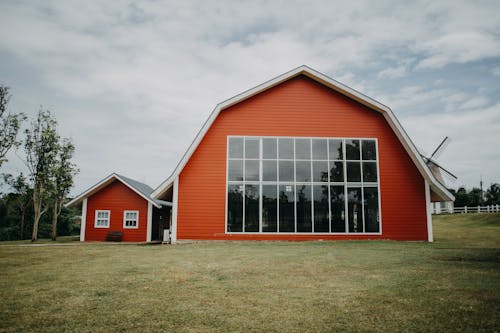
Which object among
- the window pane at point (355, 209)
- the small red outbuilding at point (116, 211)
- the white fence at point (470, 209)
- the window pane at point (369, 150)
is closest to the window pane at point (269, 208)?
the window pane at point (355, 209)

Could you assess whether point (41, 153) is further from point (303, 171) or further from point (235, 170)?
point (303, 171)

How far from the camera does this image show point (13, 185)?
27078mm

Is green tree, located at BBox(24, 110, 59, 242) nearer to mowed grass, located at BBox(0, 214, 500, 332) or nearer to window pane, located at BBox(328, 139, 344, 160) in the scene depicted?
mowed grass, located at BBox(0, 214, 500, 332)

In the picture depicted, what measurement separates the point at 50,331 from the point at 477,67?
26605 millimetres

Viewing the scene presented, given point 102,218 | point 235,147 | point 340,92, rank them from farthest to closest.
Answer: point 102,218, point 340,92, point 235,147

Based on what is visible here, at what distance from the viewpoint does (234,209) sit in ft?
54.0

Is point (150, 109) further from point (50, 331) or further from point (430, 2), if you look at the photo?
point (50, 331)

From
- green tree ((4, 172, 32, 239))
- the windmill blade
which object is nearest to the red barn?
the windmill blade

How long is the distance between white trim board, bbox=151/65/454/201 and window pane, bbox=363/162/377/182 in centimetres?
200

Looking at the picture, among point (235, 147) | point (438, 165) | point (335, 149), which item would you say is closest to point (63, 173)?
point (235, 147)

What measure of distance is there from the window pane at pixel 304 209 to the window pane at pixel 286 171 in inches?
28.2

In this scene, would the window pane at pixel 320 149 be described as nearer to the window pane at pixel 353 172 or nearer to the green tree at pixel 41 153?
the window pane at pixel 353 172

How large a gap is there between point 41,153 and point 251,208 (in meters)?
17.8

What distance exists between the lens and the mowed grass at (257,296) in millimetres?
4277
